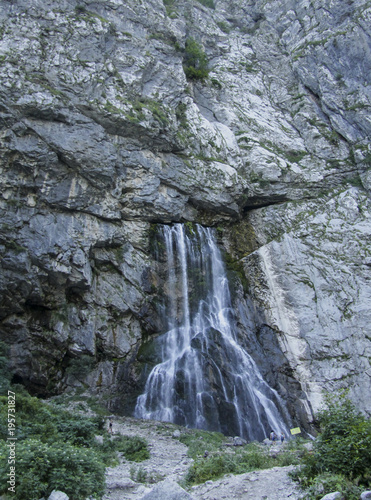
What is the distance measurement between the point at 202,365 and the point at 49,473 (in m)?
13.7

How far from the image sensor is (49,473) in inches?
277

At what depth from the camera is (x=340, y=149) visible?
3058 centimetres

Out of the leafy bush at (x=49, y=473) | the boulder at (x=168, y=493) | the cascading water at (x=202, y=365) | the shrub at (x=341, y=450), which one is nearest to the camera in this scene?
the boulder at (x=168, y=493)

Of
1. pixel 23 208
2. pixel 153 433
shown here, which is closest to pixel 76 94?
pixel 23 208

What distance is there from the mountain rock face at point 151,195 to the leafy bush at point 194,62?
0.59 meters

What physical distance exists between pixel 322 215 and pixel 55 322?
19672 mm

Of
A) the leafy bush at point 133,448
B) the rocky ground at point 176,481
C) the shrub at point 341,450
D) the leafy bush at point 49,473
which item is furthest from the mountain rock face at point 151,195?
the leafy bush at point 49,473

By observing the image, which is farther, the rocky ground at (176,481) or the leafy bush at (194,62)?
the leafy bush at (194,62)

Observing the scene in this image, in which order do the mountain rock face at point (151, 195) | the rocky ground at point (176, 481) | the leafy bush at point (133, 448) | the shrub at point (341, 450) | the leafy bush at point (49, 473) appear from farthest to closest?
1. the mountain rock face at point (151, 195)
2. the leafy bush at point (133, 448)
3. the shrub at point (341, 450)
4. the leafy bush at point (49, 473)
5. the rocky ground at point (176, 481)

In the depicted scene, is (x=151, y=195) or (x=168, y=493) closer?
(x=168, y=493)

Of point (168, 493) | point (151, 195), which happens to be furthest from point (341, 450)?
point (151, 195)

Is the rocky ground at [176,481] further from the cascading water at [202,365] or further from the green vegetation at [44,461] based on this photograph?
the cascading water at [202,365]

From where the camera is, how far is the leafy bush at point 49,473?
6.55 metres

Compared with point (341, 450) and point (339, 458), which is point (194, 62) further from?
point (339, 458)
